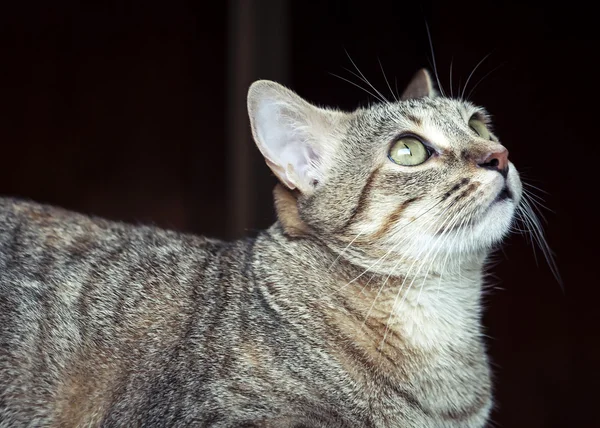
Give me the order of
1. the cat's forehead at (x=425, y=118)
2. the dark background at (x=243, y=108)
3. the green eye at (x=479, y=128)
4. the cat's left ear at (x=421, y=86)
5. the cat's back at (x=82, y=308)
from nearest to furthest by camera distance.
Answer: the cat's back at (x=82, y=308)
the cat's forehead at (x=425, y=118)
the green eye at (x=479, y=128)
the cat's left ear at (x=421, y=86)
the dark background at (x=243, y=108)

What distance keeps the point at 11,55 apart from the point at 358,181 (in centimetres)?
424

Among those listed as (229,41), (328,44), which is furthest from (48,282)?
(229,41)

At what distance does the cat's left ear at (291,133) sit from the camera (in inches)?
96.9

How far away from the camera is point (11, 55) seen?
18.9 ft

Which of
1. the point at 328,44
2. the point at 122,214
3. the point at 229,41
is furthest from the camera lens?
the point at 122,214

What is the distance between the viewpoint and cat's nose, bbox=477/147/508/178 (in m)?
2.30

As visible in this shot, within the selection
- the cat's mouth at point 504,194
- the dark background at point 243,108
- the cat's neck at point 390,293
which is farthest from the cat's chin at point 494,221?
the dark background at point 243,108

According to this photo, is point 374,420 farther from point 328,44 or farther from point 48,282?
point 328,44

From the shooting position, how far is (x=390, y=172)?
2432 millimetres

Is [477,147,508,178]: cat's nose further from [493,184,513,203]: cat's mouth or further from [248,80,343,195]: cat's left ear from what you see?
[248,80,343,195]: cat's left ear

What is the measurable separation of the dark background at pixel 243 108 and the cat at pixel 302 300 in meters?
1.20

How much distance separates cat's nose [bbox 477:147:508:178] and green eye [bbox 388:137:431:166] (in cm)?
21

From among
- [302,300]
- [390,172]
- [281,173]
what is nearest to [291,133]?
[281,173]

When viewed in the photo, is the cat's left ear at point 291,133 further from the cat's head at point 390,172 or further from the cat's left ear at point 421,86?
the cat's left ear at point 421,86
